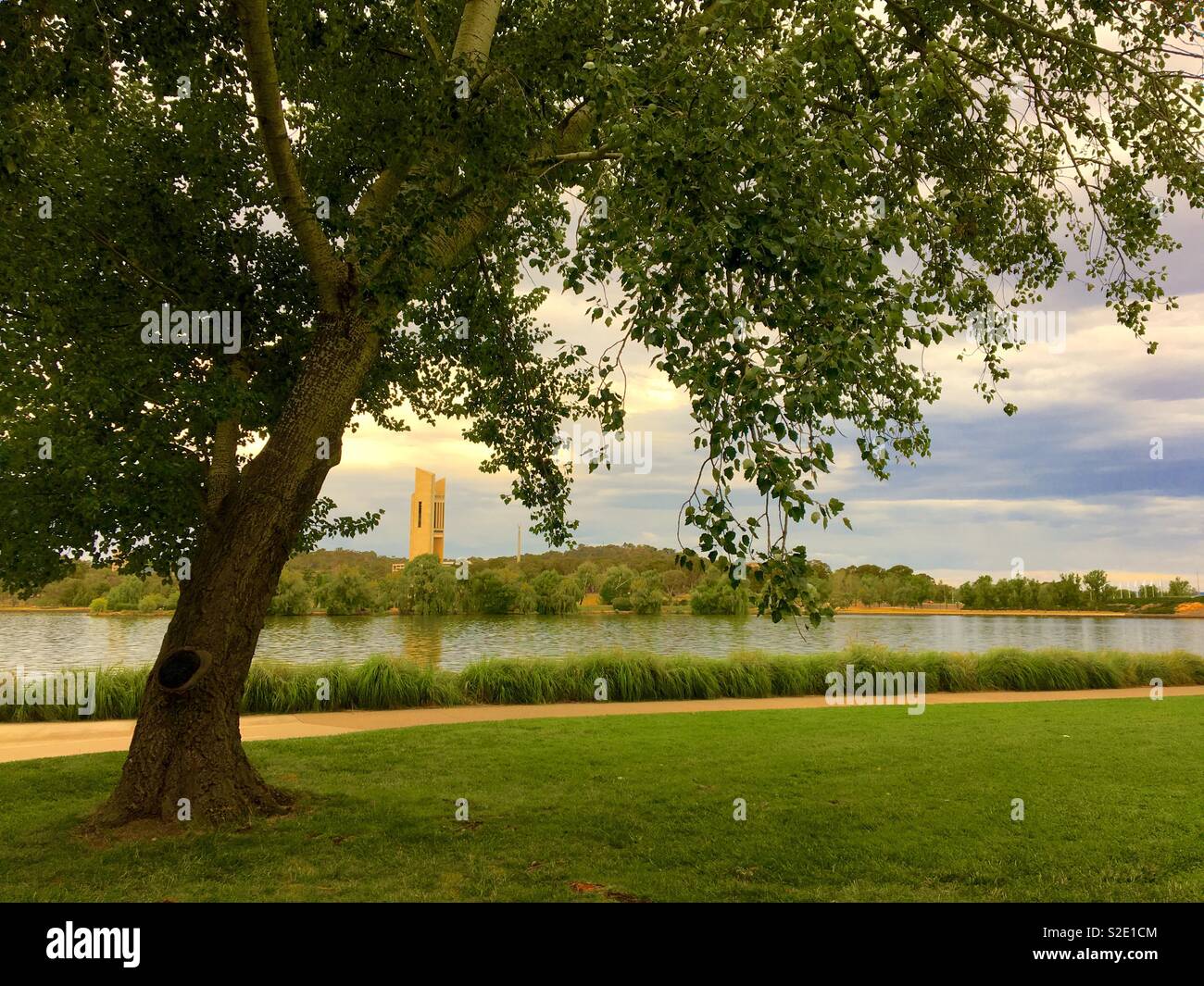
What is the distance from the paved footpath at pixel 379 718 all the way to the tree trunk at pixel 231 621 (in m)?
4.15

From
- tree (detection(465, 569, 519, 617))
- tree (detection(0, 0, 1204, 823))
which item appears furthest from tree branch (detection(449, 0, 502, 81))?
tree (detection(465, 569, 519, 617))

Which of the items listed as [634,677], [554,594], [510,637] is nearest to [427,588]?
[554,594]

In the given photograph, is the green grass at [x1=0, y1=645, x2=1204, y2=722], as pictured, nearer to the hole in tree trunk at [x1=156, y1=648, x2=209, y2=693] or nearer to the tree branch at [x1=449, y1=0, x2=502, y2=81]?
→ the hole in tree trunk at [x1=156, y1=648, x2=209, y2=693]

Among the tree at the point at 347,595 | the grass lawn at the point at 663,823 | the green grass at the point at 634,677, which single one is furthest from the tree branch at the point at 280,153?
the tree at the point at 347,595

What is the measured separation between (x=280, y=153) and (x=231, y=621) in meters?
3.89

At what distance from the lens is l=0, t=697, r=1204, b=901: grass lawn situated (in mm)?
5223

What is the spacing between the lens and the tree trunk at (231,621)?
6.52 metres

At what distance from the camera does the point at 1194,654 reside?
1939 centimetres

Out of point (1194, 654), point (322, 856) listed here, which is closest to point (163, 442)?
point (322, 856)

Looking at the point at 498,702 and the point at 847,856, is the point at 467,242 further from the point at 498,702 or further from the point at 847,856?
the point at 498,702

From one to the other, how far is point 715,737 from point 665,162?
8358 mm

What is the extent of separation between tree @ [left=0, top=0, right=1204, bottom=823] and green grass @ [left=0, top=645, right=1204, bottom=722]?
5.68m

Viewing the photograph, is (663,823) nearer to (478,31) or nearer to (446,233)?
(446,233)

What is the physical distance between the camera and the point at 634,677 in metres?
15.5
